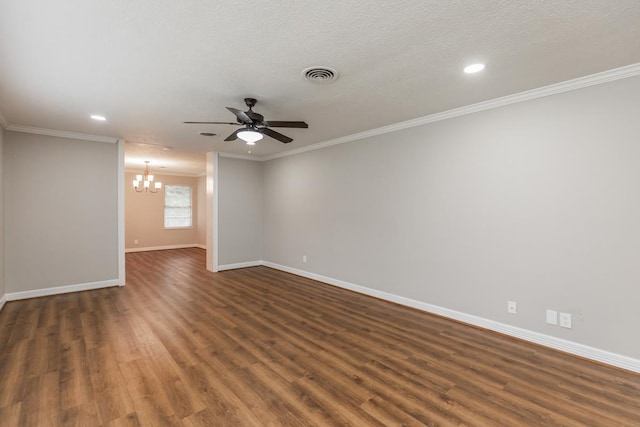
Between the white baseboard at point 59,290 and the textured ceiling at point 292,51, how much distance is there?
8.95ft

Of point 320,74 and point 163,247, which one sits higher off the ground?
point 320,74

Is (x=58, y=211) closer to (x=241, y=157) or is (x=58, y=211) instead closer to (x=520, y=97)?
(x=241, y=157)

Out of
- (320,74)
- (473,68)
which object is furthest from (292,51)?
(473,68)

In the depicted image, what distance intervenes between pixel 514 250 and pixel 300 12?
3119mm

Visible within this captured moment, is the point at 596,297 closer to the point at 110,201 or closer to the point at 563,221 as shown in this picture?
the point at 563,221

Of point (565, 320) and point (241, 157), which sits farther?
point (241, 157)

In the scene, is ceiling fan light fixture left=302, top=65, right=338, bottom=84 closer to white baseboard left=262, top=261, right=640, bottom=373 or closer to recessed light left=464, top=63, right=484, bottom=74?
recessed light left=464, top=63, right=484, bottom=74

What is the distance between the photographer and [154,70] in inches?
102

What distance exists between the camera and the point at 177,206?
10.2m

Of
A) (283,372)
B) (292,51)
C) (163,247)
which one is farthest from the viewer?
(163,247)

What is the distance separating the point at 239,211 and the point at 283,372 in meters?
4.66

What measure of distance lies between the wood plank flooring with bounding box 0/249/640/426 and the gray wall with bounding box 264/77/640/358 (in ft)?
1.43

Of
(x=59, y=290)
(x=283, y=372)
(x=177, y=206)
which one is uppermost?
(x=177, y=206)

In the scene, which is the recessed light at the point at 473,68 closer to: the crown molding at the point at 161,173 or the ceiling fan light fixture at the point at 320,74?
the ceiling fan light fixture at the point at 320,74
